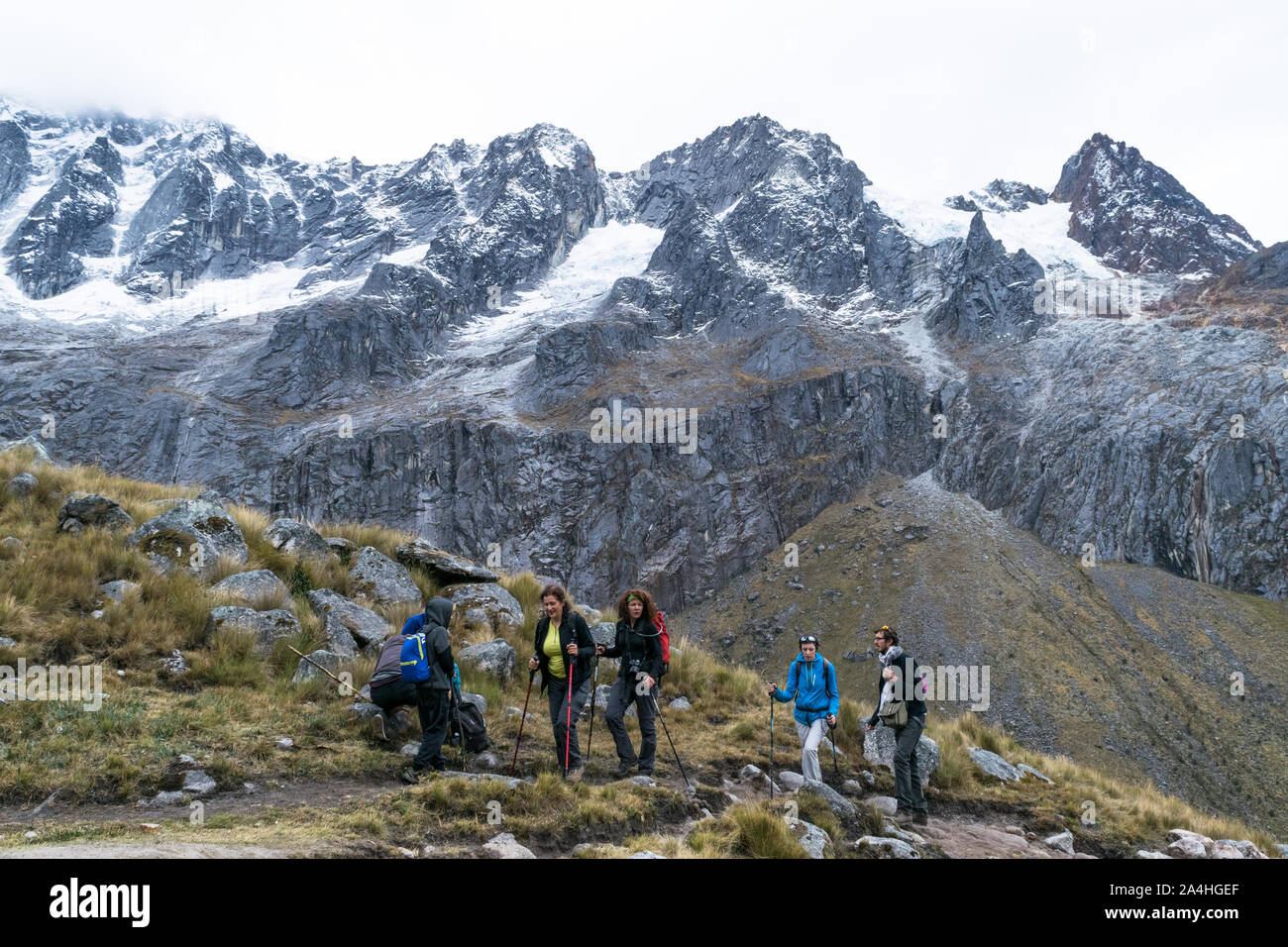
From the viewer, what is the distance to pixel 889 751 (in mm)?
11812

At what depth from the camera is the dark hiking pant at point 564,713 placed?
338 inches

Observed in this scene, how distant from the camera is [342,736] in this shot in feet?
27.7

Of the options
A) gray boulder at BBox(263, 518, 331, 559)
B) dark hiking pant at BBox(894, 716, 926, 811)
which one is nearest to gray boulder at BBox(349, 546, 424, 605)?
gray boulder at BBox(263, 518, 331, 559)

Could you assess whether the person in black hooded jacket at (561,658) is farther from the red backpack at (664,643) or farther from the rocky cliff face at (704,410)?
the rocky cliff face at (704,410)

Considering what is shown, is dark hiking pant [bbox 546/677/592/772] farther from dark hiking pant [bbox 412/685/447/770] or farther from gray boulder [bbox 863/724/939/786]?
gray boulder [bbox 863/724/939/786]

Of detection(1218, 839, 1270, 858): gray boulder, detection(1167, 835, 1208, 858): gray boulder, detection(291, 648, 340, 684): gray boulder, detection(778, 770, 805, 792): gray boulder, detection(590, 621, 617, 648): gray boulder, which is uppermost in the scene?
detection(291, 648, 340, 684): gray boulder

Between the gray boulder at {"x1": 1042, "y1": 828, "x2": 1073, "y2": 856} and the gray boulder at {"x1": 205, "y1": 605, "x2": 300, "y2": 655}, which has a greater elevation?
the gray boulder at {"x1": 205, "y1": 605, "x2": 300, "y2": 655}

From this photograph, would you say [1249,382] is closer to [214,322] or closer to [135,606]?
[135,606]

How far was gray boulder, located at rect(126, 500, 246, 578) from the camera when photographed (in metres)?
11.3

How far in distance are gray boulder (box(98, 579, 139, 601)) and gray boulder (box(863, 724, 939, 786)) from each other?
12148 millimetres

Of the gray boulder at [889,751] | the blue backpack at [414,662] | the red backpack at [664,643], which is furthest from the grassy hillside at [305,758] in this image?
the red backpack at [664,643]

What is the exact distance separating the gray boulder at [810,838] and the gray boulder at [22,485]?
14.9 meters

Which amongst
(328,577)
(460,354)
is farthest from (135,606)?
(460,354)

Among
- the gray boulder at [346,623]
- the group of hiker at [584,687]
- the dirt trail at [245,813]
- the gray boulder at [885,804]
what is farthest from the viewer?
the gray boulder at [346,623]
